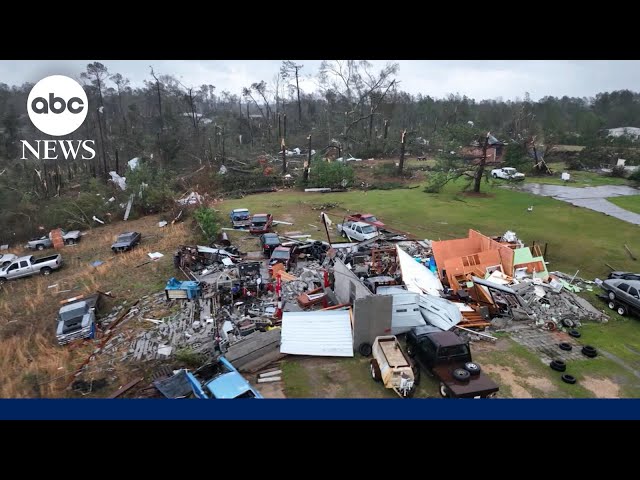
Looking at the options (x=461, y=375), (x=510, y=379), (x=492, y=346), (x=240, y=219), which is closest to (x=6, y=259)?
(x=240, y=219)

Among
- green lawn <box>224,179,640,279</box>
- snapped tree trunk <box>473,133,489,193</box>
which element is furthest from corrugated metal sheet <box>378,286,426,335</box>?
snapped tree trunk <box>473,133,489,193</box>

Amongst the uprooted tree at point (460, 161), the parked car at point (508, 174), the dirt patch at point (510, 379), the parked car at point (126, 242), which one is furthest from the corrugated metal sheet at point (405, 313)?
the parked car at point (508, 174)

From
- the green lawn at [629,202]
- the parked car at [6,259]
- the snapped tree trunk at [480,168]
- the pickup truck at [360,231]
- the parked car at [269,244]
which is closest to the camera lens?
the parked car at [6,259]

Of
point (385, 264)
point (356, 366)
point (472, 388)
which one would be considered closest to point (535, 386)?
point (472, 388)

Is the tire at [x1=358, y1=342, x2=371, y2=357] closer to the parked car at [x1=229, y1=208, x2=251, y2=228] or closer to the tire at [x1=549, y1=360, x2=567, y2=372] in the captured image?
the tire at [x1=549, y1=360, x2=567, y2=372]

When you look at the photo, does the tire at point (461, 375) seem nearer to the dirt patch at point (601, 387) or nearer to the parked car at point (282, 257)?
the dirt patch at point (601, 387)

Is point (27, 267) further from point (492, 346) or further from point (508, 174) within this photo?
point (508, 174)
